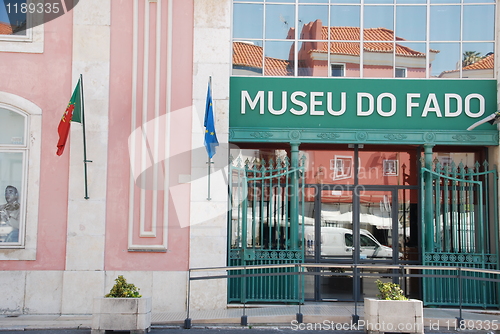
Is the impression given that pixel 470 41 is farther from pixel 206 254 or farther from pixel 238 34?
pixel 206 254

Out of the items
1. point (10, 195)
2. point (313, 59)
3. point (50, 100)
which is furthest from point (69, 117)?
point (313, 59)

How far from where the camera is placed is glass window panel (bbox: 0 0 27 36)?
36.1 ft

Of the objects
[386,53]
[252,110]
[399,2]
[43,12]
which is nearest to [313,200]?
[252,110]

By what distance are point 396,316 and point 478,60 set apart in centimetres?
573

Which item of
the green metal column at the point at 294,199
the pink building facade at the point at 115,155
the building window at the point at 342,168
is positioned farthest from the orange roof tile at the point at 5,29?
the building window at the point at 342,168

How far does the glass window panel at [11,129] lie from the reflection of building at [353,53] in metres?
5.64

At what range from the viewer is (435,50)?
37.4ft

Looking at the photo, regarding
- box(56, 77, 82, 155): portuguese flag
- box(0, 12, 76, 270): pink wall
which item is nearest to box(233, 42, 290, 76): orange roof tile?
box(56, 77, 82, 155): portuguese flag

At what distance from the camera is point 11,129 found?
35.7ft

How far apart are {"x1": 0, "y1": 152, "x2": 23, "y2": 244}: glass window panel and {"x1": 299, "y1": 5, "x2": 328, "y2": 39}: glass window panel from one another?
6.25 meters

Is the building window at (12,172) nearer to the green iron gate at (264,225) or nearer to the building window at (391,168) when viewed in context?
the green iron gate at (264,225)

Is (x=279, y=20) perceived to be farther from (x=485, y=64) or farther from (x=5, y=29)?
(x=5, y=29)

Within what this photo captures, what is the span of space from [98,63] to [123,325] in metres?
5.12

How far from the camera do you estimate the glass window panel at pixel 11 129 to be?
35.7ft
